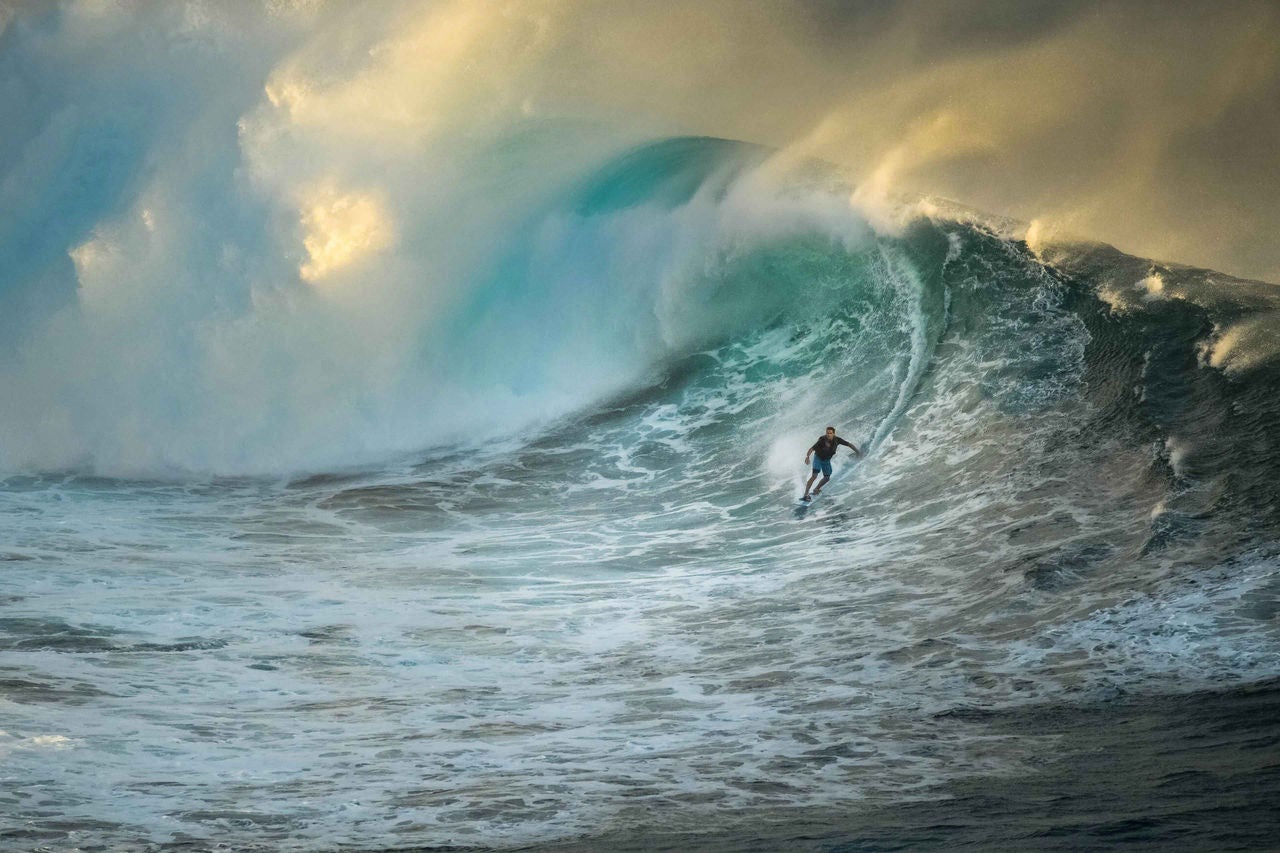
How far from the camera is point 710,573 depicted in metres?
9.57

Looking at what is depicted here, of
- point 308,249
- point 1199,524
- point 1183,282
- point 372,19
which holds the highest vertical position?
point 372,19

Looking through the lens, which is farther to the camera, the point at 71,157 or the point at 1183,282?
the point at 71,157

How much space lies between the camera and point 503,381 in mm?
16312

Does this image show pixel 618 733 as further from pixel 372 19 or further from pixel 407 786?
pixel 372 19

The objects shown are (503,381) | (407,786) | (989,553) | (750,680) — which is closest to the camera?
(407,786)

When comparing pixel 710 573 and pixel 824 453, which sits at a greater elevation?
pixel 824 453

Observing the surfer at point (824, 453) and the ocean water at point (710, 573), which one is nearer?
the ocean water at point (710, 573)

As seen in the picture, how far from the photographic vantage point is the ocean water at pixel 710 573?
15.4 feet

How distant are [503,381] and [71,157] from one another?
7282 millimetres

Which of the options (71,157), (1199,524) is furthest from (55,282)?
(1199,524)

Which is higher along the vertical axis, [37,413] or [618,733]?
[37,413]

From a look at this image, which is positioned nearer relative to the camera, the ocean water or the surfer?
the ocean water

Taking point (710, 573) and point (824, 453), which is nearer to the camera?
point (710, 573)

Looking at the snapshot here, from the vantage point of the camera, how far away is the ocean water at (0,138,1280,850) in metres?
4.70
